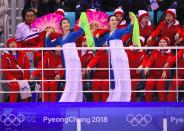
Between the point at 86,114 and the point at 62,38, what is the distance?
158 cm

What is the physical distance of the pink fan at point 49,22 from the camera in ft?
43.4

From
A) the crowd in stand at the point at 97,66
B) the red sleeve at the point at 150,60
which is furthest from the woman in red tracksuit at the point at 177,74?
the red sleeve at the point at 150,60

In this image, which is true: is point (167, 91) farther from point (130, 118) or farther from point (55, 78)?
point (55, 78)

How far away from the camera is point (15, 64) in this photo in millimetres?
12820

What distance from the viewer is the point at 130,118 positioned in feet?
39.2

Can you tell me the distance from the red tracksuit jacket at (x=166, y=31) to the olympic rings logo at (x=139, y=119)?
236 centimetres

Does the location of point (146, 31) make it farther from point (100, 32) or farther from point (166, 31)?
point (100, 32)

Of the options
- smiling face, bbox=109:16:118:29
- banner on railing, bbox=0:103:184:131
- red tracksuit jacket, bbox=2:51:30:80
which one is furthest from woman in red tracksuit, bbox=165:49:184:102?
red tracksuit jacket, bbox=2:51:30:80

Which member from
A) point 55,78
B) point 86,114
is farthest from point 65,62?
point 86,114

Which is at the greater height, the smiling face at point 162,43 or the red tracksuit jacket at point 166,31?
the red tracksuit jacket at point 166,31

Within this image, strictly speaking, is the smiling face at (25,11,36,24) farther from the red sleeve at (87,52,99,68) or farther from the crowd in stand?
the red sleeve at (87,52,99,68)

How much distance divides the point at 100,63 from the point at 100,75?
0.21 m

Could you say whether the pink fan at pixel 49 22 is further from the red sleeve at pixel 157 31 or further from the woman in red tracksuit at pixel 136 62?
the red sleeve at pixel 157 31

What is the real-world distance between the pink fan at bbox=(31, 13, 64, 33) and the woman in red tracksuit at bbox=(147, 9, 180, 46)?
1.70 m
